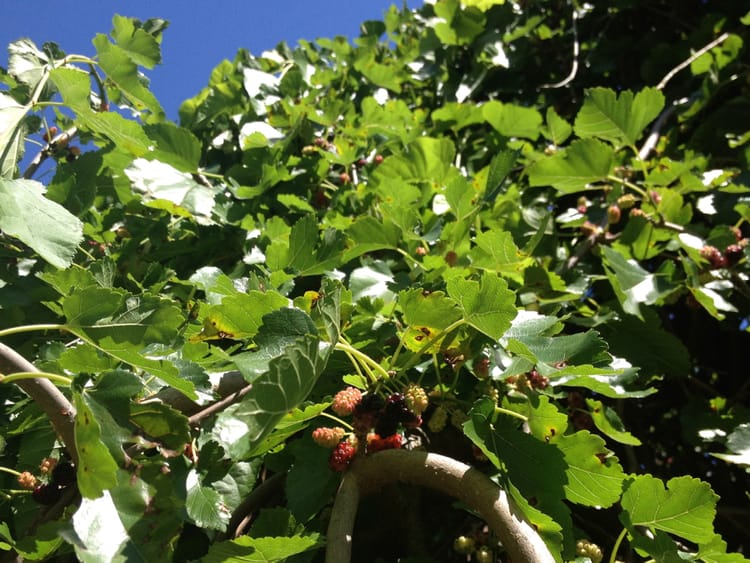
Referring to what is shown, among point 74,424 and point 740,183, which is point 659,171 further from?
point 74,424

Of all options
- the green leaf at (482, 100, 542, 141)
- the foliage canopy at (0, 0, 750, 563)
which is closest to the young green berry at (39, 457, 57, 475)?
the foliage canopy at (0, 0, 750, 563)

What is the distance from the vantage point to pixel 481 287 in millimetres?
740

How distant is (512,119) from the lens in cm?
172

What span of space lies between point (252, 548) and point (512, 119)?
1378 millimetres

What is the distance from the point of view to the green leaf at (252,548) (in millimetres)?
645

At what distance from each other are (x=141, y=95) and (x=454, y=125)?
38.3 inches

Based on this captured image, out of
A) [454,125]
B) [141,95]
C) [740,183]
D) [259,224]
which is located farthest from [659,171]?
[141,95]

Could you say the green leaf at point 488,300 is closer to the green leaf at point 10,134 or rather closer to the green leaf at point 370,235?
the green leaf at point 370,235

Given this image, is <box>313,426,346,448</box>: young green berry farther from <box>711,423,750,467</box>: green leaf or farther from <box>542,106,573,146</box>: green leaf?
<box>542,106,573,146</box>: green leaf

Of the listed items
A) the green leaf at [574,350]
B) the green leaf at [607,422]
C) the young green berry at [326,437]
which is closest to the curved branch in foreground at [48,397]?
the young green berry at [326,437]

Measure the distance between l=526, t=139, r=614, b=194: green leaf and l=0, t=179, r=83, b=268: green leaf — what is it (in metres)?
0.99

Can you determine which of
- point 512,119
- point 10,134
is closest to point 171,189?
point 10,134

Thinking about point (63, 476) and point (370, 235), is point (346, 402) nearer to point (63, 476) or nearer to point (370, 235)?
point (63, 476)

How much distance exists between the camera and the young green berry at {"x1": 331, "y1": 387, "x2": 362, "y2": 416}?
759mm
